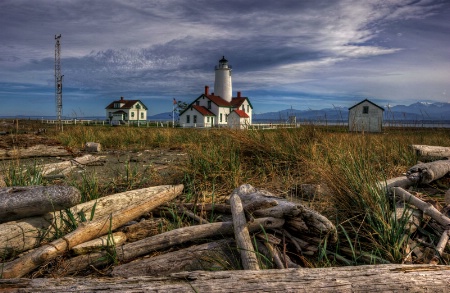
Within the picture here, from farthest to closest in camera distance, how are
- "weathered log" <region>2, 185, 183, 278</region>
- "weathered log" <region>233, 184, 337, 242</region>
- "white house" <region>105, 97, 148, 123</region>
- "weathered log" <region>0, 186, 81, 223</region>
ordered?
"white house" <region>105, 97, 148, 123</region> < "weathered log" <region>0, 186, 81, 223</region> < "weathered log" <region>233, 184, 337, 242</region> < "weathered log" <region>2, 185, 183, 278</region>

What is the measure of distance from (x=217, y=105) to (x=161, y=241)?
52975 millimetres

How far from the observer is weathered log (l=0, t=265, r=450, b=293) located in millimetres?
2449

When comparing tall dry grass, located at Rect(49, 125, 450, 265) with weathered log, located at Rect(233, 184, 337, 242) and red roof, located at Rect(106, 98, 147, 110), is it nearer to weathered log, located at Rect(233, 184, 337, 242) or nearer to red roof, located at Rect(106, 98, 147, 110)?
weathered log, located at Rect(233, 184, 337, 242)

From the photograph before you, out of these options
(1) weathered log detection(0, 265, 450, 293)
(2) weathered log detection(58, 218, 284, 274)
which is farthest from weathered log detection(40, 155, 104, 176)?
(1) weathered log detection(0, 265, 450, 293)

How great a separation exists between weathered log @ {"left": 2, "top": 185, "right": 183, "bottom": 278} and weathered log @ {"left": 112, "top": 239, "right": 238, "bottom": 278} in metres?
0.54

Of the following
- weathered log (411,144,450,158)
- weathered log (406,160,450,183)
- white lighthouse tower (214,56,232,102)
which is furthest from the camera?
white lighthouse tower (214,56,232,102)

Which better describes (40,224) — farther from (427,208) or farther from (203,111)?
(203,111)

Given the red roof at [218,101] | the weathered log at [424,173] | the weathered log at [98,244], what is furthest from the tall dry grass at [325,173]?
the red roof at [218,101]

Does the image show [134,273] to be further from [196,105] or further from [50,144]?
[196,105]

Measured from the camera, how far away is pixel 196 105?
57.1 m

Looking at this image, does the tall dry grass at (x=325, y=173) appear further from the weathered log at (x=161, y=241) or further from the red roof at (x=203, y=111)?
the red roof at (x=203, y=111)

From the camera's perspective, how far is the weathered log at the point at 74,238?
3.34 metres

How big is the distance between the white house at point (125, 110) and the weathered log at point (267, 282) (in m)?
78.0

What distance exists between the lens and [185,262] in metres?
3.55
